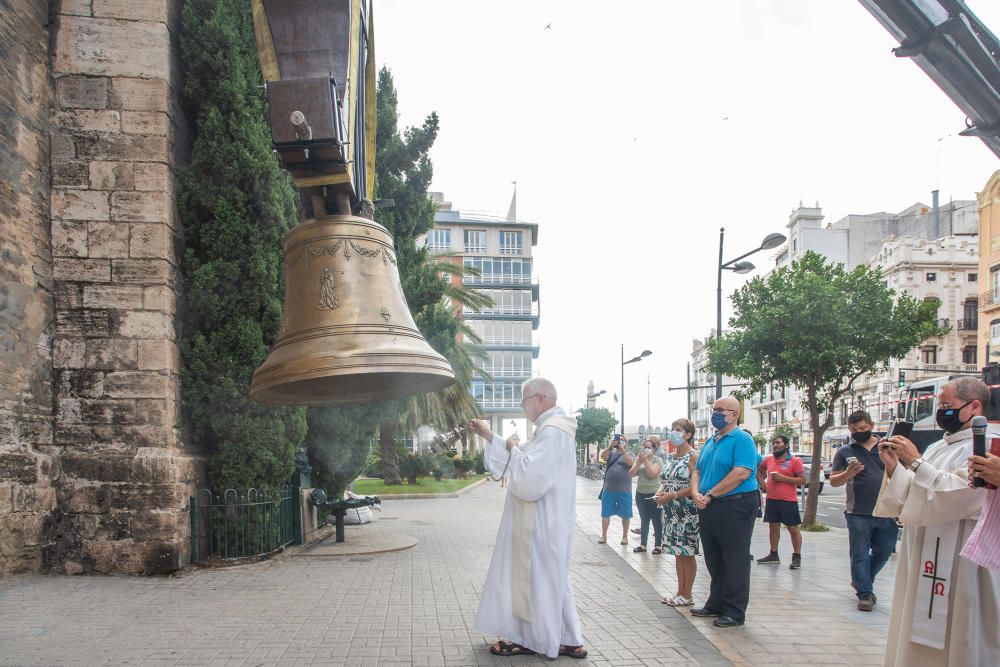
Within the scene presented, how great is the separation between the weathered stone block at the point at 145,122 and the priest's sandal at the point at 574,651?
652 centimetres

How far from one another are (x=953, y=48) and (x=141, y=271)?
8.07 m

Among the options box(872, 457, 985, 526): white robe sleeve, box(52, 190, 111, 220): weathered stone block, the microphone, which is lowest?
box(872, 457, 985, 526): white robe sleeve

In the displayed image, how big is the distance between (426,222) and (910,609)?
10.7m

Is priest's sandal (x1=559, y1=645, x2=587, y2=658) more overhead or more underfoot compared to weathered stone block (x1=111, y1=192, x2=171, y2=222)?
more underfoot

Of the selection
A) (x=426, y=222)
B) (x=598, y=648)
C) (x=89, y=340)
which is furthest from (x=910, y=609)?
(x=426, y=222)

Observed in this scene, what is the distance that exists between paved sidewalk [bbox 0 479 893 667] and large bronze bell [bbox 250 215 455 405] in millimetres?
1837

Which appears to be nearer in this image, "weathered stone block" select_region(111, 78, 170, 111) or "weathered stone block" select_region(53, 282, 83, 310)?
"weathered stone block" select_region(53, 282, 83, 310)

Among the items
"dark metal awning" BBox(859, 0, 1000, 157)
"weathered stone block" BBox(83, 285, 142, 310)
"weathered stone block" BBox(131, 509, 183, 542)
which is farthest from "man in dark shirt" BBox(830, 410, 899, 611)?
"weathered stone block" BBox(83, 285, 142, 310)

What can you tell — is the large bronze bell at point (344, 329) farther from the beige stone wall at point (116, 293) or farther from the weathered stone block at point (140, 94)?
the weathered stone block at point (140, 94)

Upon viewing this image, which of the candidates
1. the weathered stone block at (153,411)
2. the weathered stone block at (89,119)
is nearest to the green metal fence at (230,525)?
the weathered stone block at (153,411)

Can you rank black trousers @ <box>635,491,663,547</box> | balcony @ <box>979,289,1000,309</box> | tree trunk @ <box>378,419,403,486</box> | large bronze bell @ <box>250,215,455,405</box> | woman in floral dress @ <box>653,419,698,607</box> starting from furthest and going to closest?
balcony @ <box>979,289,1000,309</box> < tree trunk @ <box>378,419,403,486</box> < black trousers @ <box>635,491,663,547</box> < woman in floral dress @ <box>653,419,698,607</box> < large bronze bell @ <box>250,215,455,405</box>

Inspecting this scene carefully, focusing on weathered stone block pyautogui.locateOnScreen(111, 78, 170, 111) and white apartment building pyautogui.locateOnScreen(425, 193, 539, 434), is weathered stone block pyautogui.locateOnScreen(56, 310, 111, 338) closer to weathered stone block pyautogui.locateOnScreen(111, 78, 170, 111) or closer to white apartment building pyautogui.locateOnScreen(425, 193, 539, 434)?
weathered stone block pyautogui.locateOnScreen(111, 78, 170, 111)

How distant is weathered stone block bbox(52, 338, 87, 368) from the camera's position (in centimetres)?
791

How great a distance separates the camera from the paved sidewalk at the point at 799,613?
541 cm
